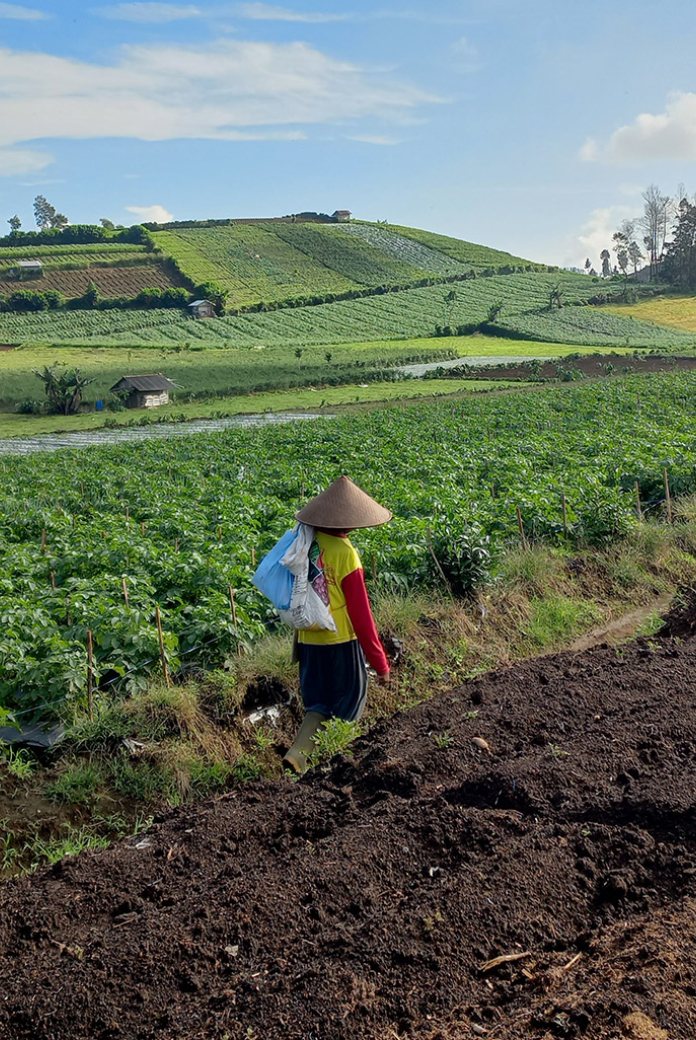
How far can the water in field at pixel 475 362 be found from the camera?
58.3 meters

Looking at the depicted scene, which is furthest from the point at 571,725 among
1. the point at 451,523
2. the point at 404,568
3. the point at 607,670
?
the point at 451,523

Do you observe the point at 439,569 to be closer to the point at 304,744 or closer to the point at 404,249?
the point at 304,744

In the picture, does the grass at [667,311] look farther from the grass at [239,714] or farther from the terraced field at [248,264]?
the grass at [239,714]

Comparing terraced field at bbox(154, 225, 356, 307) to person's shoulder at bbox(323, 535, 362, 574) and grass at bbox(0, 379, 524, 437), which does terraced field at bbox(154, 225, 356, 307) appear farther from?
person's shoulder at bbox(323, 535, 362, 574)

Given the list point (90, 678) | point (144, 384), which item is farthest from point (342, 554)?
point (144, 384)

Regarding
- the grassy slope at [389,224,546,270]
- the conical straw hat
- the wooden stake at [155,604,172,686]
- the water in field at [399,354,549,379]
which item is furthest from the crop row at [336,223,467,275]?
the conical straw hat

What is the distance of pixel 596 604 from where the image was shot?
1080cm

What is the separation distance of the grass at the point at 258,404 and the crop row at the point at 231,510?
48.4ft

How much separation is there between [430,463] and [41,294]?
77941 mm

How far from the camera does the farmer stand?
21.8 feet

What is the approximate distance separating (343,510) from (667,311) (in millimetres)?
89933

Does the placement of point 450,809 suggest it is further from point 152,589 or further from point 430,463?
point 430,463

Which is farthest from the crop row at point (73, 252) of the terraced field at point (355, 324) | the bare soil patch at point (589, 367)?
the bare soil patch at point (589, 367)

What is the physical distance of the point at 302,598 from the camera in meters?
6.55
